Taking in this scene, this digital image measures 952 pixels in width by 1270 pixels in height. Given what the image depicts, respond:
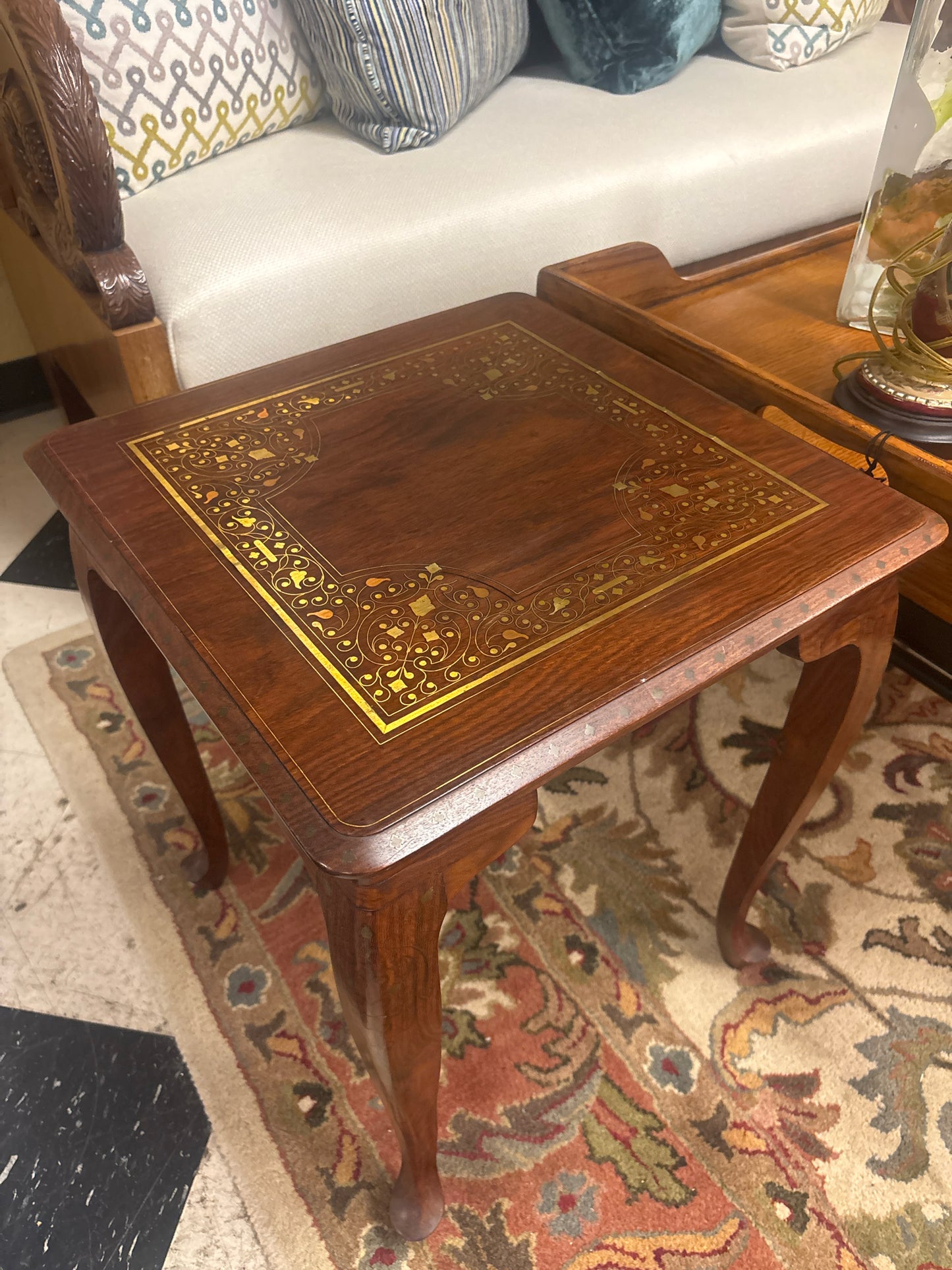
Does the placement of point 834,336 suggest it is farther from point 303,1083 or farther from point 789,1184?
point 303,1083

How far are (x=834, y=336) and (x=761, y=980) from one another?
0.73m

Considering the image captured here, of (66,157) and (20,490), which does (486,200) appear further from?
(20,490)

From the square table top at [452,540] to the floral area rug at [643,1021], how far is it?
494 millimetres

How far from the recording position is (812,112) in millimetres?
1479

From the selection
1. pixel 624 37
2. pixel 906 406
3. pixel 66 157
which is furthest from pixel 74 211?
pixel 624 37

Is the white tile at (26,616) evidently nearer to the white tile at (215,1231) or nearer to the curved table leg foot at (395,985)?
the white tile at (215,1231)

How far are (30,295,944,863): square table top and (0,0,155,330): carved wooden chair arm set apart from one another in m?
0.29

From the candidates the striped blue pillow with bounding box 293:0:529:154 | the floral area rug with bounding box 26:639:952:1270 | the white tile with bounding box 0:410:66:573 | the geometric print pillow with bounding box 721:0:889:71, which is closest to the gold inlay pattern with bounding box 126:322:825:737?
the floral area rug with bounding box 26:639:952:1270

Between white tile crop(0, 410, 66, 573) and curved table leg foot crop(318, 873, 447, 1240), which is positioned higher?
curved table leg foot crop(318, 873, 447, 1240)

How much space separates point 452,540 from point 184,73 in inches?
35.1

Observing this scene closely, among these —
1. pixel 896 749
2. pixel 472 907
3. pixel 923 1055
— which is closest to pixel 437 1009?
pixel 472 907

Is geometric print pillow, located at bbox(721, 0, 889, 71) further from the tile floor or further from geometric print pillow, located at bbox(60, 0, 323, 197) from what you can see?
the tile floor

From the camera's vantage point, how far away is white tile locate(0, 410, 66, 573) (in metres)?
1.52

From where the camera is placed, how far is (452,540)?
65cm
